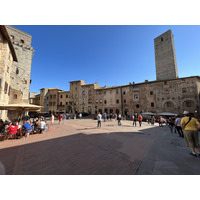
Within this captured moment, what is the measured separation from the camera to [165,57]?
2995 centimetres

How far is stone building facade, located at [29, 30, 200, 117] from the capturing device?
73.2 feet

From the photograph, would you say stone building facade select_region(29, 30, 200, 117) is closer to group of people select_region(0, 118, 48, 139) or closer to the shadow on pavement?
group of people select_region(0, 118, 48, 139)

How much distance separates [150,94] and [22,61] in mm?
32479

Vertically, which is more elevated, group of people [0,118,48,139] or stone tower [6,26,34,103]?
stone tower [6,26,34,103]

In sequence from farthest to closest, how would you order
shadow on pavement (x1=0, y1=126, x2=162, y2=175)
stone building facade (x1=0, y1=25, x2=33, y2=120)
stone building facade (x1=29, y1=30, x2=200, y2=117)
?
stone building facade (x1=29, y1=30, x2=200, y2=117) → stone building facade (x1=0, y1=25, x2=33, y2=120) → shadow on pavement (x1=0, y1=126, x2=162, y2=175)

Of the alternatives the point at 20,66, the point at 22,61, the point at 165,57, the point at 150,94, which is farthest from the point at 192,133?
the point at 165,57

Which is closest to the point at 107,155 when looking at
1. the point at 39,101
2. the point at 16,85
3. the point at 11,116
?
the point at 11,116

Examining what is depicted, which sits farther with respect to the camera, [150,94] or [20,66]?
[150,94]

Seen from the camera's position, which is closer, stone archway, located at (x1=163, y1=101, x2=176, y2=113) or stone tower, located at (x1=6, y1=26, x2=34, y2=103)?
stone tower, located at (x1=6, y1=26, x2=34, y2=103)

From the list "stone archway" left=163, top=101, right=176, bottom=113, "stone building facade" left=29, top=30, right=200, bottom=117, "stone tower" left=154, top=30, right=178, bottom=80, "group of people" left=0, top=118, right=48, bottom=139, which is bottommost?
"group of people" left=0, top=118, right=48, bottom=139

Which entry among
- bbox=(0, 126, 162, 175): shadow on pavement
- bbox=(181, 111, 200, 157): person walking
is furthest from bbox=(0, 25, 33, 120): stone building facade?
bbox=(181, 111, 200, 157): person walking

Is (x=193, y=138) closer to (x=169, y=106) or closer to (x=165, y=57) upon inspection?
(x=169, y=106)

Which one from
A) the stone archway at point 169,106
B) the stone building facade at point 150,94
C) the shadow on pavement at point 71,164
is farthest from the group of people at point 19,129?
the stone archway at point 169,106

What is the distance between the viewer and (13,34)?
20828 mm
